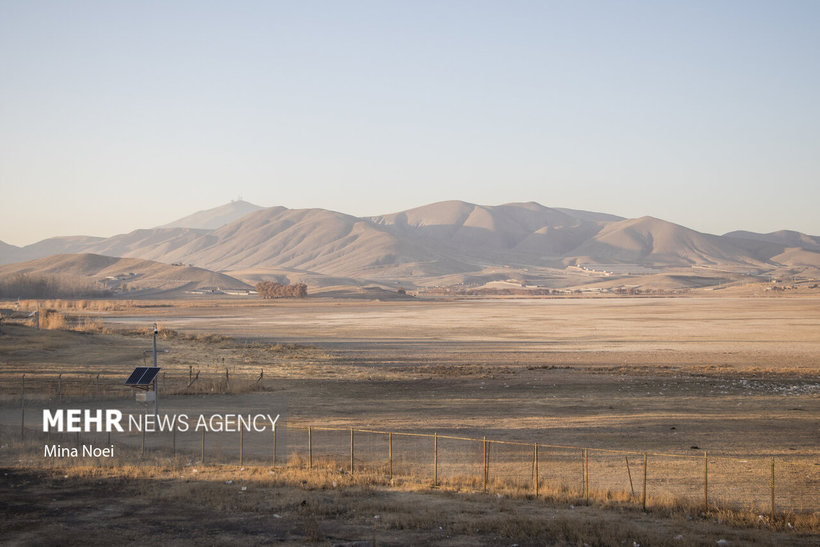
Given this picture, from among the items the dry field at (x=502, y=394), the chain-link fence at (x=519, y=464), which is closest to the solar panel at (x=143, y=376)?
the chain-link fence at (x=519, y=464)

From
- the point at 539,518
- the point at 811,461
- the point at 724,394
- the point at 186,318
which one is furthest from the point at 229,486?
the point at 186,318

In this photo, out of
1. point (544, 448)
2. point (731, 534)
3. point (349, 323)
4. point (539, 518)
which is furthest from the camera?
point (349, 323)

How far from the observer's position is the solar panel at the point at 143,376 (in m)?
24.2

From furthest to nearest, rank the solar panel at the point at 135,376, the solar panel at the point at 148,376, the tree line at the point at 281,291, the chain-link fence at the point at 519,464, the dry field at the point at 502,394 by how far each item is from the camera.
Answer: the tree line at the point at 281,291
the solar panel at the point at 148,376
the solar panel at the point at 135,376
the chain-link fence at the point at 519,464
the dry field at the point at 502,394

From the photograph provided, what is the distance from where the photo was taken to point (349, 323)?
94.4m

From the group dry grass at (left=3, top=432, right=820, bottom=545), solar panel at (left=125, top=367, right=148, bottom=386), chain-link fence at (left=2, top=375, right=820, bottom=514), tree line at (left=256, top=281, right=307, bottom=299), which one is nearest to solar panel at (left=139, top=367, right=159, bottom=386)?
solar panel at (left=125, top=367, right=148, bottom=386)

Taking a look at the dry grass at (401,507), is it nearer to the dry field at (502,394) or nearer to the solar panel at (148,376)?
the dry field at (502,394)

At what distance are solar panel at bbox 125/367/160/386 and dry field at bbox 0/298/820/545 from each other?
2.83 m

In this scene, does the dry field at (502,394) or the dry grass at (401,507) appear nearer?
the dry grass at (401,507)

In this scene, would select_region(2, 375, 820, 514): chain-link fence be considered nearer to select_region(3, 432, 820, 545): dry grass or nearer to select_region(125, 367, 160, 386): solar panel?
select_region(3, 432, 820, 545): dry grass

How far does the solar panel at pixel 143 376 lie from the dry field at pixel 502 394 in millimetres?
2833

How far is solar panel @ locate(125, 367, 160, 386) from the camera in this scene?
2419 centimetres

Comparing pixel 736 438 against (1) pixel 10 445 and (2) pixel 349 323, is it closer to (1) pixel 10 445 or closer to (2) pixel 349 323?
(1) pixel 10 445

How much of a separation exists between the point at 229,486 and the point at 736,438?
1773 cm
